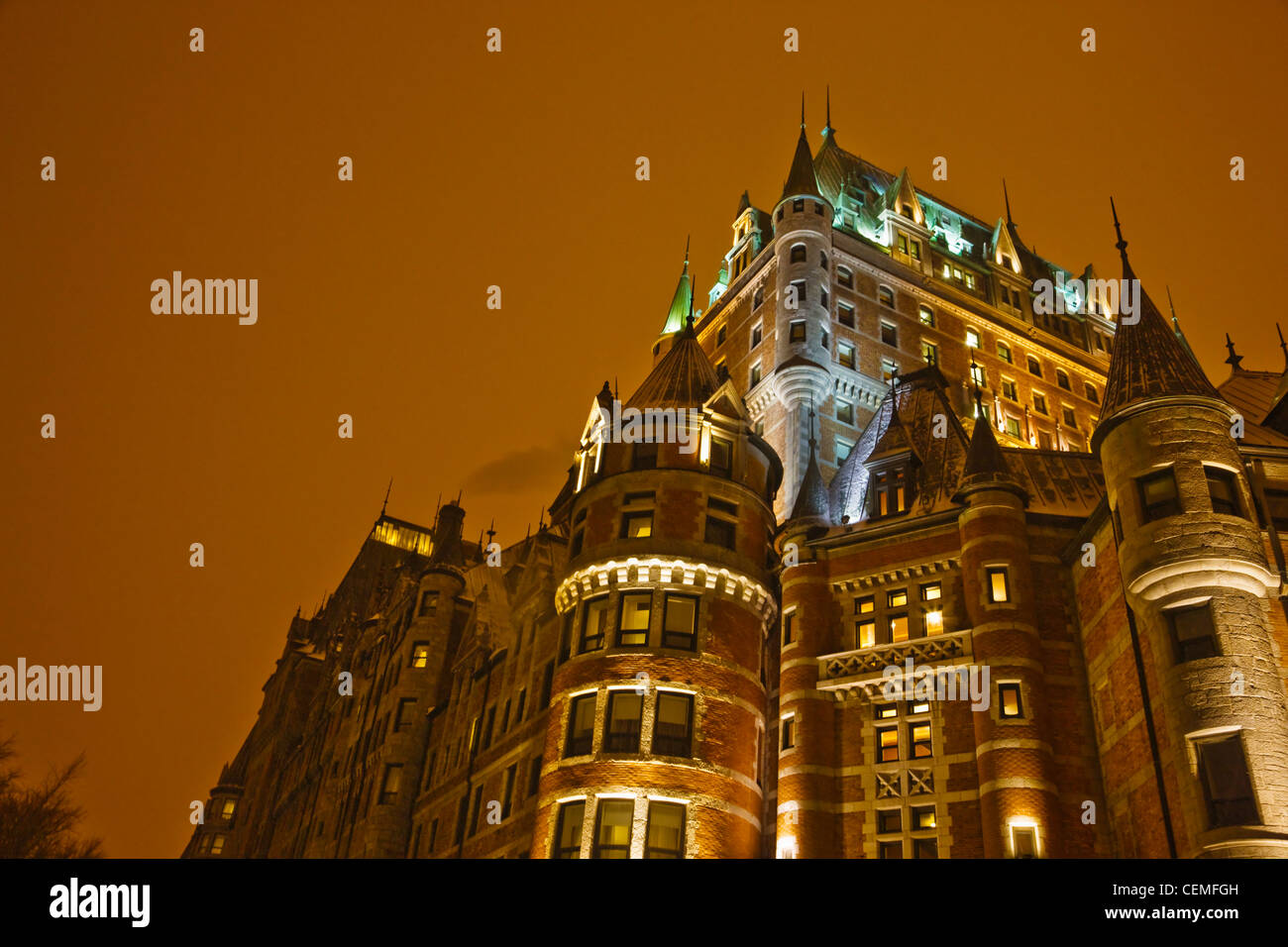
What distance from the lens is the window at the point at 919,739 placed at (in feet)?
114

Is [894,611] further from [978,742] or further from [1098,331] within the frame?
[1098,331]

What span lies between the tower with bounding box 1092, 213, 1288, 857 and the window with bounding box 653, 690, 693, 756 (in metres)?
14.6

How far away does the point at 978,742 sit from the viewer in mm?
32906

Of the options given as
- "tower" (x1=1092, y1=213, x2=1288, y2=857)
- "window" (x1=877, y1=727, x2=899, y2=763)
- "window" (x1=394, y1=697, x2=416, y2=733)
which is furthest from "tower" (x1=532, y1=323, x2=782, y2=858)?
"window" (x1=394, y1=697, x2=416, y2=733)

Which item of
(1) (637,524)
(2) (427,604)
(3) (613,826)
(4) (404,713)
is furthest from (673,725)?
(2) (427,604)

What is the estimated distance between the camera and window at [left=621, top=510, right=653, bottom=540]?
41531mm

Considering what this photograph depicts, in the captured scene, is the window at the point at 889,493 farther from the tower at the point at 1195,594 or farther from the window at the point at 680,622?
the tower at the point at 1195,594

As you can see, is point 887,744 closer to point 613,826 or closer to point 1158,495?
point 613,826

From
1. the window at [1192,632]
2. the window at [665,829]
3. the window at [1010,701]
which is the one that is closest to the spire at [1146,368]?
the window at [1192,632]

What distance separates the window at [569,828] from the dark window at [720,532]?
37.3ft
